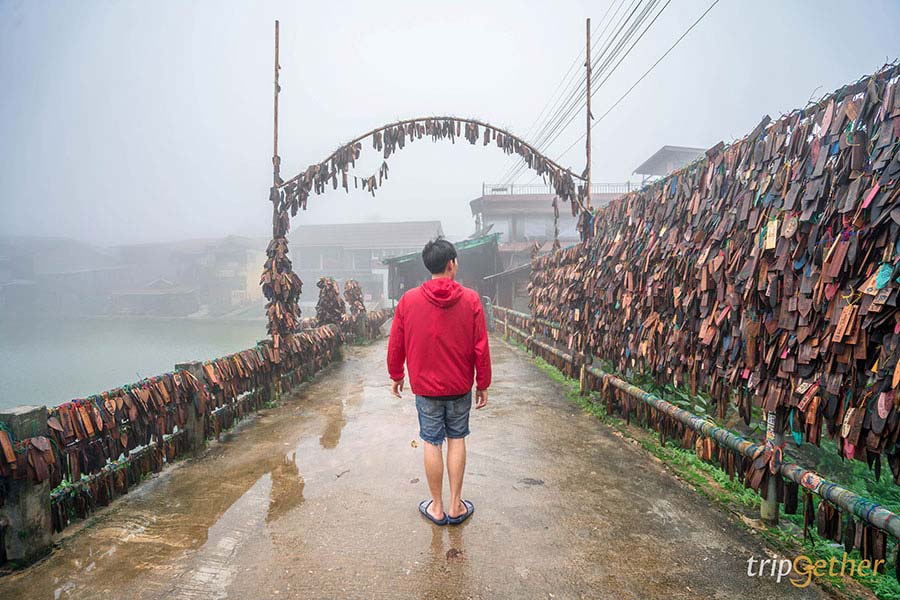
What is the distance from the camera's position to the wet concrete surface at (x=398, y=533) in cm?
240

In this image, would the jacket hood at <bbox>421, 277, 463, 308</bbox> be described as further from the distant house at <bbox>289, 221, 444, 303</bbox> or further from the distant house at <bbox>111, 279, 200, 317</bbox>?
the distant house at <bbox>111, 279, 200, 317</bbox>

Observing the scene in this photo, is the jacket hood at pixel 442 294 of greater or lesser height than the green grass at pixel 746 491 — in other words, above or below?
above

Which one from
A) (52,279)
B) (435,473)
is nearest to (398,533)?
(435,473)

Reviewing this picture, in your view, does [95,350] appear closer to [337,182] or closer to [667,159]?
[337,182]

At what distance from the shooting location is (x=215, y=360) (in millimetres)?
5160

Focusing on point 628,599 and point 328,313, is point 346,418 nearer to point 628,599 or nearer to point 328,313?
point 628,599

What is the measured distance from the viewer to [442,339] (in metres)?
2.92

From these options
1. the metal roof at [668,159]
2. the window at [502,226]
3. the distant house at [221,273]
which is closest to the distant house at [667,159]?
the metal roof at [668,159]

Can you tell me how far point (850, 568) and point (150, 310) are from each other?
142 ft

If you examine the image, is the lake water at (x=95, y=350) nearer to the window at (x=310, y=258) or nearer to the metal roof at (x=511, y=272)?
the window at (x=310, y=258)

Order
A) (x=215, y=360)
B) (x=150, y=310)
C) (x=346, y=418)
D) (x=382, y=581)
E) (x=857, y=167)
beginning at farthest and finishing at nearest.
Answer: (x=150, y=310) → (x=346, y=418) → (x=215, y=360) → (x=382, y=581) → (x=857, y=167)

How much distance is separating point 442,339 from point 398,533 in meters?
1.29

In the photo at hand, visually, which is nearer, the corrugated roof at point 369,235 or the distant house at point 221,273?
the distant house at point 221,273

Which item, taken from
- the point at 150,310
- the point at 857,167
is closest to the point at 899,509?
the point at 857,167
